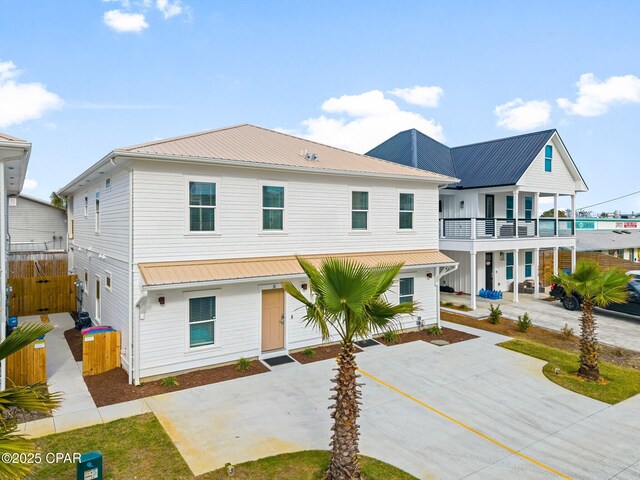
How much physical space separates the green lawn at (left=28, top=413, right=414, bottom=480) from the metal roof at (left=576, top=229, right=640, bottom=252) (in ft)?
101

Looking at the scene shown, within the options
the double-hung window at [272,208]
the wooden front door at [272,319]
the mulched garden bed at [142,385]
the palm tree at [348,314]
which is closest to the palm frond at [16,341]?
the palm tree at [348,314]

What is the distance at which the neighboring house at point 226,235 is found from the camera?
1107 cm

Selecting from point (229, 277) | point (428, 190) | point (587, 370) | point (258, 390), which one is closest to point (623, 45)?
point (428, 190)

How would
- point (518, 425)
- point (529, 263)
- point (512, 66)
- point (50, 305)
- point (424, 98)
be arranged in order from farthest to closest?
1. point (424, 98)
2. point (529, 263)
3. point (512, 66)
4. point (50, 305)
5. point (518, 425)

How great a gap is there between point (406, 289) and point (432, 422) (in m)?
7.83

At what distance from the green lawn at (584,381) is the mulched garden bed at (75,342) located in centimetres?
1461

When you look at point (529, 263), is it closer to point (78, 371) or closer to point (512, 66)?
point (512, 66)

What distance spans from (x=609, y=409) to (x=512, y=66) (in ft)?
57.0

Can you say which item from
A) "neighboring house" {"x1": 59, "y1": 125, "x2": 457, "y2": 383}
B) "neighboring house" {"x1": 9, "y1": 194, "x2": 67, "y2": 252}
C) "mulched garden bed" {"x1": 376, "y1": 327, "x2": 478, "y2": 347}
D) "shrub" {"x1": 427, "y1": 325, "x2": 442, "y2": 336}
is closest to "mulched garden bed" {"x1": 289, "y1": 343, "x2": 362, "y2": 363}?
"neighboring house" {"x1": 59, "y1": 125, "x2": 457, "y2": 383}

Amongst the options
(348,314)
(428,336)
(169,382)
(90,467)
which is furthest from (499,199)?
(90,467)

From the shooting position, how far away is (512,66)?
20.7 m

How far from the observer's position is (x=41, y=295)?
1888 centimetres

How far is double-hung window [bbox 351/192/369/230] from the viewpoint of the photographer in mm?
15086

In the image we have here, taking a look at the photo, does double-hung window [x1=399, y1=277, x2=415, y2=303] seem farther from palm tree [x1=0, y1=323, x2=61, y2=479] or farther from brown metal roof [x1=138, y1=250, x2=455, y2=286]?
palm tree [x1=0, y1=323, x2=61, y2=479]
